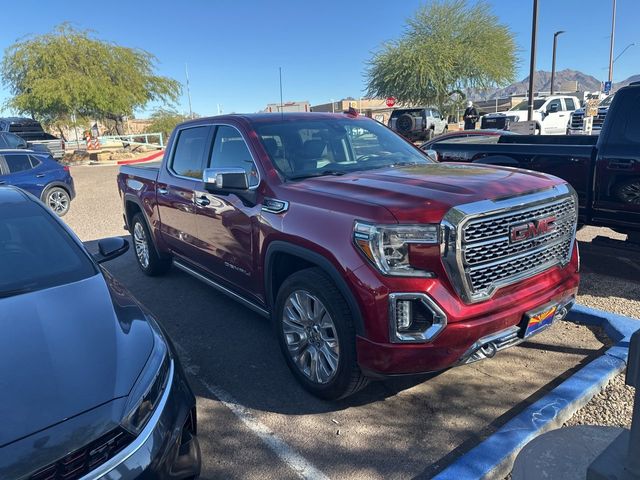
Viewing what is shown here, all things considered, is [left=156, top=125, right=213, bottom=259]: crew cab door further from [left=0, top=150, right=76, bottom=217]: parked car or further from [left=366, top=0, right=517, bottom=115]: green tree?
[left=366, top=0, right=517, bottom=115]: green tree

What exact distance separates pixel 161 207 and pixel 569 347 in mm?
4077

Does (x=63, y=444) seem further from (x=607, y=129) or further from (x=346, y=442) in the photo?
(x=607, y=129)

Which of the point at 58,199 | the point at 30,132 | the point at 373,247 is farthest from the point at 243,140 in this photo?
the point at 30,132

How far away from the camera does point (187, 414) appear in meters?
2.36

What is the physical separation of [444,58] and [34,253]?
3352cm

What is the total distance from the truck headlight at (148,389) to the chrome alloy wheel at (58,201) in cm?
1045

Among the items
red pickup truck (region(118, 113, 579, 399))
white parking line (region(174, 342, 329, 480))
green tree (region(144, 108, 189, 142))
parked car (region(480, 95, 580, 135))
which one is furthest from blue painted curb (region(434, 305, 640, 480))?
green tree (region(144, 108, 189, 142))

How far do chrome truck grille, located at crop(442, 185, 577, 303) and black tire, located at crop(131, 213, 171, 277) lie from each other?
4.19m

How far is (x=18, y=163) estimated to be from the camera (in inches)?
426

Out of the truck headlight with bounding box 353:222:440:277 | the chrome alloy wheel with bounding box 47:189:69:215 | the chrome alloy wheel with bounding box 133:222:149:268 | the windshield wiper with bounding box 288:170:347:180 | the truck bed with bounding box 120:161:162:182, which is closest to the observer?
the truck headlight with bounding box 353:222:440:277

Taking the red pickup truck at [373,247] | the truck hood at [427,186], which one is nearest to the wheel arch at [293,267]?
the red pickup truck at [373,247]

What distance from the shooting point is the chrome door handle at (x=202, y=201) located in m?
4.29

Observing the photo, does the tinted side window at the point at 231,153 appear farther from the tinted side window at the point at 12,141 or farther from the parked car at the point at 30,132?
the parked car at the point at 30,132

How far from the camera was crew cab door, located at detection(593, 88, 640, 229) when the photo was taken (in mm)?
4922
